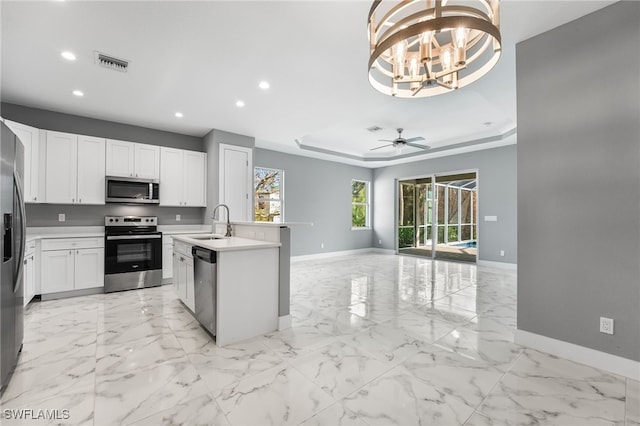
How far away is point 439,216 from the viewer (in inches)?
328

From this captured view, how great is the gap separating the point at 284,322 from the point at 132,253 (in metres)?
3.00

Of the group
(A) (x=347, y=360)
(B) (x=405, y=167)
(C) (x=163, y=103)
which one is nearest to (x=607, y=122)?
(A) (x=347, y=360)

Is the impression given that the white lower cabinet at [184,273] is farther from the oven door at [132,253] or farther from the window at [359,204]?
the window at [359,204]

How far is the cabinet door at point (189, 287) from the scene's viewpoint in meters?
2.94

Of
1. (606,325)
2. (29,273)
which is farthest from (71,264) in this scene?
(606,325)

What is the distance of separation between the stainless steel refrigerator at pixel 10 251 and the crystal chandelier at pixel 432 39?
8.49 feet

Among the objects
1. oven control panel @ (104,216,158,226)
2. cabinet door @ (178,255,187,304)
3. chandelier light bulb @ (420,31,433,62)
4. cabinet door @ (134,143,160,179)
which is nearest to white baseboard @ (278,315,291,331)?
cabinet door @ (178,255,187,304)

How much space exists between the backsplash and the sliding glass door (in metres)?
5.89

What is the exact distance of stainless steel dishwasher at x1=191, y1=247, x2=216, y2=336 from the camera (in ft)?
8.15

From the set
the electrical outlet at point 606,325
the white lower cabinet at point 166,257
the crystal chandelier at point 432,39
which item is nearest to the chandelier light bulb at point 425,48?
the crystal chandelier at point 432,39

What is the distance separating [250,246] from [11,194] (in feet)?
5.79

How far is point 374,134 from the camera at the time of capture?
5.89 metres

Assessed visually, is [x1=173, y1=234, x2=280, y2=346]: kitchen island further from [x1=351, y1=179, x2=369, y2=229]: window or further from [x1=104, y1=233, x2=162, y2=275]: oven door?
[x1=351, y1=179, x2=369, y2=229]: window

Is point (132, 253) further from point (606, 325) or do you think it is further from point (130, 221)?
point (606, 325)
